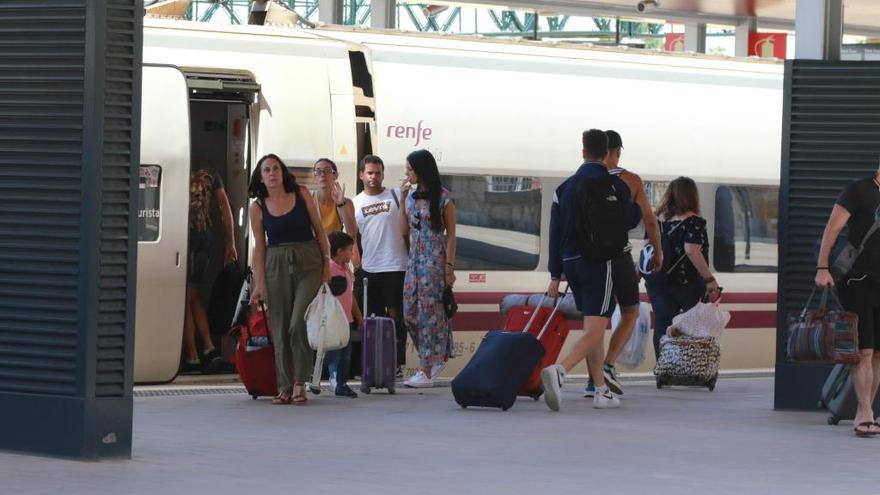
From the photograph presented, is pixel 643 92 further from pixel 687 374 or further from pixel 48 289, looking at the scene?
pixel 48 289

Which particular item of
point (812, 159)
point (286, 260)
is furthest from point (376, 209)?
point (812, 159)

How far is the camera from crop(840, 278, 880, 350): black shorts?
1066 cm

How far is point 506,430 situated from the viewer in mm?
10797

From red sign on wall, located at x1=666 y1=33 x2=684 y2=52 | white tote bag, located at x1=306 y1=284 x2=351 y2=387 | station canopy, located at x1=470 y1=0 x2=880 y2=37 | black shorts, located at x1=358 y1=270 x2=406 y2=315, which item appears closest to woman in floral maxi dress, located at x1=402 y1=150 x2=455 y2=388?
black shorts, located at x1=358 y1=270 x2=406 y2=315

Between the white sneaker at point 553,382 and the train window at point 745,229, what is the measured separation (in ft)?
16.5

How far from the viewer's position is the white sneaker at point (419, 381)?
536 inches

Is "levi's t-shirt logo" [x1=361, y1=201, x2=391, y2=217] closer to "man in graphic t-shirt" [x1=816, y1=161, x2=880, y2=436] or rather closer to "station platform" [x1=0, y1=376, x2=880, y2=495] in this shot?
"station platform" [x1=0, y1=376, x2=880, y2=495]

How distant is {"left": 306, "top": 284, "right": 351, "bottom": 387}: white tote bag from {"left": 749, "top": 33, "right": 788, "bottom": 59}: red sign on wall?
886 centimetres

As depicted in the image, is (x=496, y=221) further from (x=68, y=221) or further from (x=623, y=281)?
(x=68, y=221)

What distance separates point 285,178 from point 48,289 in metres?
3.44

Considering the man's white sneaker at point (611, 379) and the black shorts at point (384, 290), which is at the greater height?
the black shorts at point (384, 290)

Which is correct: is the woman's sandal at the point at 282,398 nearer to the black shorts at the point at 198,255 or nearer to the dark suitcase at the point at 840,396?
the black shorts at the point at 198,255

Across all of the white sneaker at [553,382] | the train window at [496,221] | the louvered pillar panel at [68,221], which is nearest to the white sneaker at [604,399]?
the white sneaker at [553,382]

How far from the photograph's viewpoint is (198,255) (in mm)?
14594
